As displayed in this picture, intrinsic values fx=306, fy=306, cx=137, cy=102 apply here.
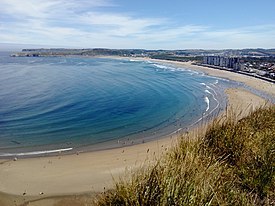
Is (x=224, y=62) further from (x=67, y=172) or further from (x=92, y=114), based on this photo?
(x=67, y=172)

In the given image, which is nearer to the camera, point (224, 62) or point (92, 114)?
point (92, 114)

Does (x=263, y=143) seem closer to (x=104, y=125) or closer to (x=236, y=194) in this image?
(x=236, y=194)

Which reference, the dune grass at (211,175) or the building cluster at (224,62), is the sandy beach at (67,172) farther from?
the building cluster at (224,62)

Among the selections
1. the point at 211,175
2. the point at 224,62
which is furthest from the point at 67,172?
the point at 224,62

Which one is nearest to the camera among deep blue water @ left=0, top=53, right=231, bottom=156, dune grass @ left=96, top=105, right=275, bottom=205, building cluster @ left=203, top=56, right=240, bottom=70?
dune grass @ left=96, top=105, right=275, bottom=205

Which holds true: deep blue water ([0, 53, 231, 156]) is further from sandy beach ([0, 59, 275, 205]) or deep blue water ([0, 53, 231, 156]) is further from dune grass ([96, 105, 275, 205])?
dune grass ([96, 105, 275, 205])

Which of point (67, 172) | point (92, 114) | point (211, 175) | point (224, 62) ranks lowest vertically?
point (224, 62)

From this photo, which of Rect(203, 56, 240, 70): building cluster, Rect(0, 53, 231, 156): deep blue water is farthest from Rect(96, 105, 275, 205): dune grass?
Rect(203, 56, 240, 70): building cluster
